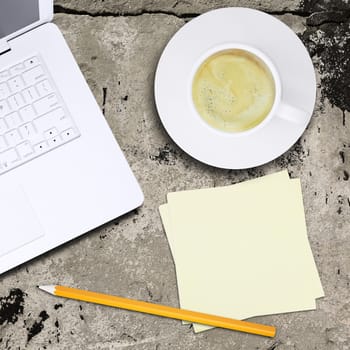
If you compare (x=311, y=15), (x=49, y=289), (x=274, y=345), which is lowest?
(x=274, y=345)

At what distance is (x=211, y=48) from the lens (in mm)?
882

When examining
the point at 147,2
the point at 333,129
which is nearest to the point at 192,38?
the point at 147,2

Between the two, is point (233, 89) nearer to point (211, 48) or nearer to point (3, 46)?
point (211, 48)

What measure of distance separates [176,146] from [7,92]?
26 cm

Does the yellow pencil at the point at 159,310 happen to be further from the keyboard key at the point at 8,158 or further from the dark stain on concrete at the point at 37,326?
the keyboard key at the point at 8,158

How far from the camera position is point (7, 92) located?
867 mm

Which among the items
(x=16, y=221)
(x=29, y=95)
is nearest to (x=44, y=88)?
(x=29, y=95)

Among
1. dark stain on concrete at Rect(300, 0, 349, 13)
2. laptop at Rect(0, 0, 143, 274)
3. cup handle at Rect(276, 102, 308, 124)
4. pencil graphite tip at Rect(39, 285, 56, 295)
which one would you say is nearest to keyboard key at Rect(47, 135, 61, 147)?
laptop at Rect(0, 0, 143, 274)

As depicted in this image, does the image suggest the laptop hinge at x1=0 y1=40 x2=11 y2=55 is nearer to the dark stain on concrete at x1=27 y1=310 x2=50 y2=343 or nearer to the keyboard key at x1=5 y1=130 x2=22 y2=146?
the keyboard key at x1=5 y1=130 x2=22 y2=146

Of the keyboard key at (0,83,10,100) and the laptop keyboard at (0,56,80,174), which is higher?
the keyboard key at (0,83,10,100)

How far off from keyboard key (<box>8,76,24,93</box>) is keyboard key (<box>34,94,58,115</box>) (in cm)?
3

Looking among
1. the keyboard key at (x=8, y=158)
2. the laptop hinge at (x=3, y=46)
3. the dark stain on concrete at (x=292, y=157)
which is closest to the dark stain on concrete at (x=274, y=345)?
the dark stain on concrete at (x=292, y=157)

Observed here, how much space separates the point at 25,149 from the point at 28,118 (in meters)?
0.05

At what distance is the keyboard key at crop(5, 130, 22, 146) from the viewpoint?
33.8 inches
